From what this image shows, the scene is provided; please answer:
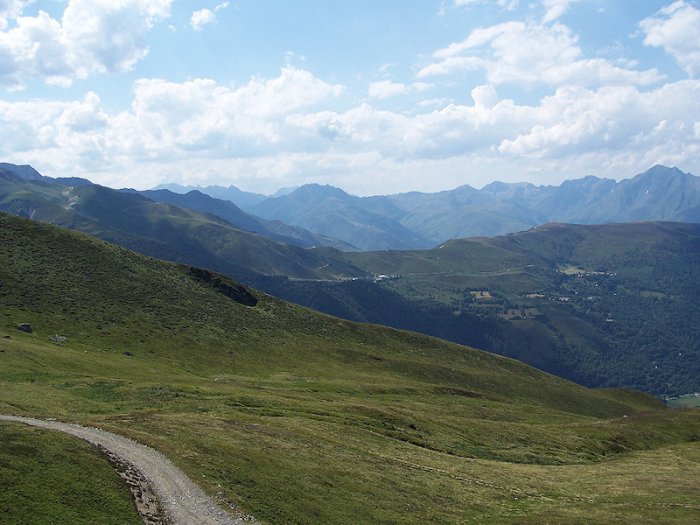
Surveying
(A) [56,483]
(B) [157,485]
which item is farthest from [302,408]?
(A) [56,483]

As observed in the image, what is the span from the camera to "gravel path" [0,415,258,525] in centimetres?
3170

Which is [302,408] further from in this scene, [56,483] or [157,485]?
A: [56,483]

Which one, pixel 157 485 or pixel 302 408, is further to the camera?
pixel 302 408

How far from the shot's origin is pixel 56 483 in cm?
3134

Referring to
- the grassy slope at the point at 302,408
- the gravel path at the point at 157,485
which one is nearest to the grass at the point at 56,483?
the gravel path at the point at 157,485

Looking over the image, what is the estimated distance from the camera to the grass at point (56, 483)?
28281 millimetres

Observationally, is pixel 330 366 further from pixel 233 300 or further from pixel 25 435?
pixel 25 435

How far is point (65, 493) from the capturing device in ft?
100

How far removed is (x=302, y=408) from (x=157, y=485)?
38173 mm

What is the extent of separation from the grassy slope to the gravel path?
57.0 inches

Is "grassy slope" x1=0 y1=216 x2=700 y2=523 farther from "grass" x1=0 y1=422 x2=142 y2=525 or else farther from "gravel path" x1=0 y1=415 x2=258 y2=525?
"grass" x1=0 y1=422 x2=142 y2=525

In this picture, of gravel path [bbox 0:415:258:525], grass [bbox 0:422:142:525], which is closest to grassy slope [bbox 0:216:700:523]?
gravel path [bbox 0:415:258:525]

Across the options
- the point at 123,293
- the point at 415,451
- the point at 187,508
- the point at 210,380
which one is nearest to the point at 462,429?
the point at 415,451

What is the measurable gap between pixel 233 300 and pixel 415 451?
105977 mm
